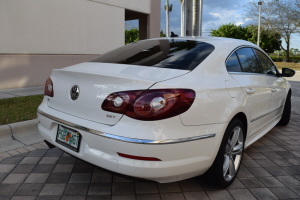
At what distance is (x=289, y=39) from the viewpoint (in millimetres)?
31328

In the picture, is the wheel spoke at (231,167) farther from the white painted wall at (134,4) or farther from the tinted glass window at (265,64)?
the white painted wall at (134,4)

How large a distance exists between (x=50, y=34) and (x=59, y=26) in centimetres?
41

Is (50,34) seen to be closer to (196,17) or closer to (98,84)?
(196,17)

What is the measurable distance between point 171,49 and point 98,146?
136 centimetres

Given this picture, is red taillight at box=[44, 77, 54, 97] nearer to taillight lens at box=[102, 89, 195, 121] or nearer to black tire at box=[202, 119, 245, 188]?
taillight lens at box=[102, 89, 195, 121]

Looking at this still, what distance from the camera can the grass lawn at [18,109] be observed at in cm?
441

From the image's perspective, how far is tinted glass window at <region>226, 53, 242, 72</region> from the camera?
9.55 feet

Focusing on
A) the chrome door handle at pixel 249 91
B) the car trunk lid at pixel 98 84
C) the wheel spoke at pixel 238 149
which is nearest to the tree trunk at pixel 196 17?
the chrome door handle at pixel 249 91

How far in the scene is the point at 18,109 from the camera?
506cm

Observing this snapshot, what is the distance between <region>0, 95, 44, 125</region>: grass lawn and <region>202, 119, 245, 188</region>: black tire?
3203 millimetres

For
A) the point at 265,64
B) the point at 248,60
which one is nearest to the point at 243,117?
the point at 248,60

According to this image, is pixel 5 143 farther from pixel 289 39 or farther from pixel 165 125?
pixel 289 39

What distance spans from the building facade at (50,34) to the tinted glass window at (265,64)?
6.49 meters

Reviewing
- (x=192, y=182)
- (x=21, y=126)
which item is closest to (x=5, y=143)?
(x=21, y=126)
